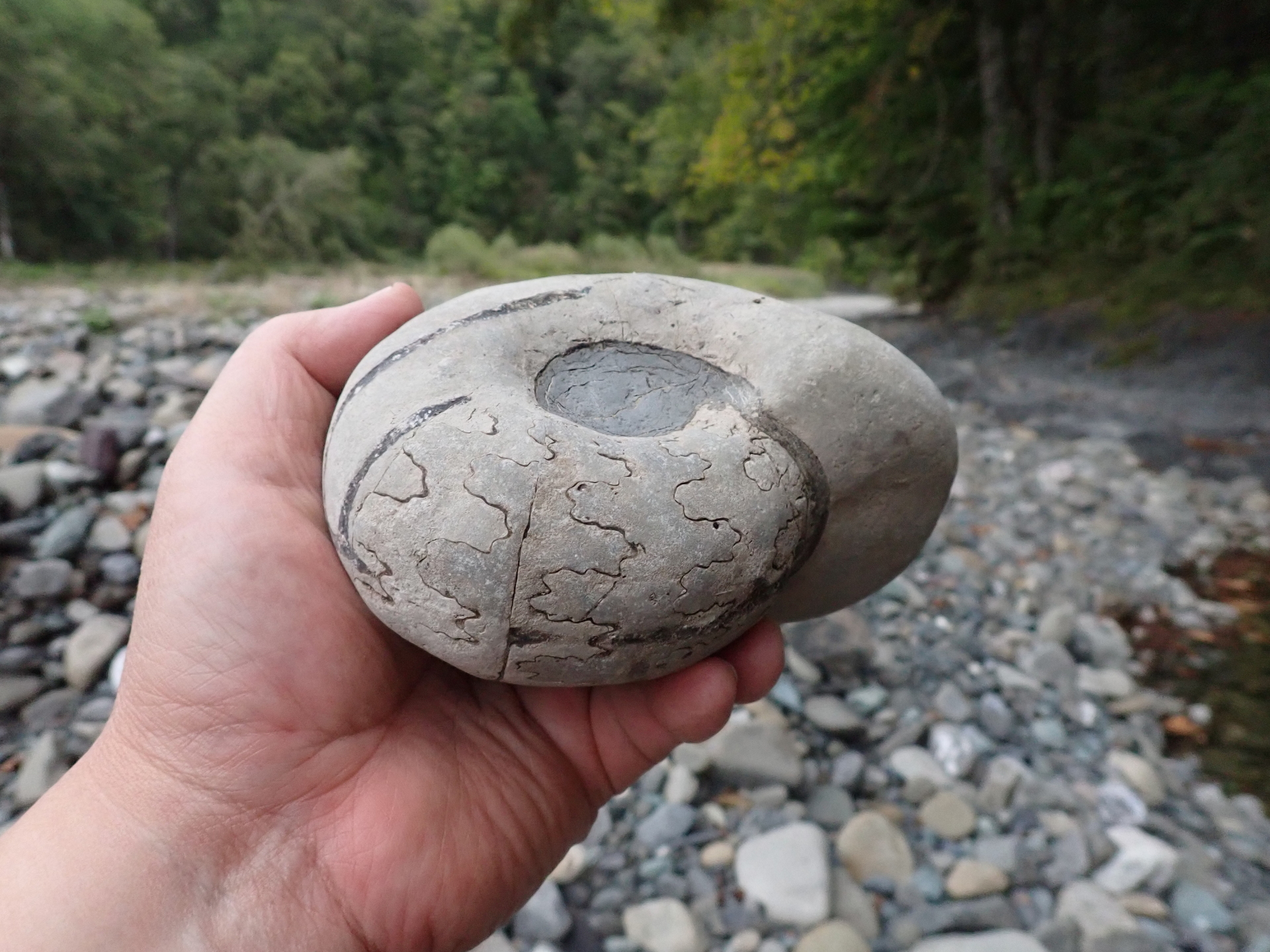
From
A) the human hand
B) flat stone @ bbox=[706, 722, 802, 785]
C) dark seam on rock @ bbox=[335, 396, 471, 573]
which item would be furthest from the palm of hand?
flat stone @ bbox=[706, 722, 802, 785]

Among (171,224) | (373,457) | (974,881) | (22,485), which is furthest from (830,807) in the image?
(171,224)

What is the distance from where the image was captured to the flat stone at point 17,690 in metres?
2.45

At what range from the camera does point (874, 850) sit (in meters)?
2.08

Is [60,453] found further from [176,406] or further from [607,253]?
[607,253]

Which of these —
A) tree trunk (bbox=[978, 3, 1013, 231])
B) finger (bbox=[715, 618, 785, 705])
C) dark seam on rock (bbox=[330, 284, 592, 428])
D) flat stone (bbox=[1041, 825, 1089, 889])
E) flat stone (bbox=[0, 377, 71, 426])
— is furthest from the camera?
tree trunk (bbox=[978, 3, 1013, 231])

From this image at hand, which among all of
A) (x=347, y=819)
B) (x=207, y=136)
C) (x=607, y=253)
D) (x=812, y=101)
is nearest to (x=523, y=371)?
(x=347, y=819)

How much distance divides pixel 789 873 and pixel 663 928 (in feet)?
1.18

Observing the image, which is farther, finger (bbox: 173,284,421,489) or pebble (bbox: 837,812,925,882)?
pebble (bbox: 837,812,925,882)

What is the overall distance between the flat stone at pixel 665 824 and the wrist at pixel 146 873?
107 centimetres

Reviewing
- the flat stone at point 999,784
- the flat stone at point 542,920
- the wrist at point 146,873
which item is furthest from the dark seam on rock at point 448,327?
the flat stone at point 999,784

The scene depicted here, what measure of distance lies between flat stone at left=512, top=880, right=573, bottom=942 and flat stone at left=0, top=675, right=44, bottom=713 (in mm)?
1846

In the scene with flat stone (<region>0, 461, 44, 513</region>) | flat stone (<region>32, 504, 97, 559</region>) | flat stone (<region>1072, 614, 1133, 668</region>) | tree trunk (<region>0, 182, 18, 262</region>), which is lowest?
tree trunk (<region>0, 182, 18, 262</region>)

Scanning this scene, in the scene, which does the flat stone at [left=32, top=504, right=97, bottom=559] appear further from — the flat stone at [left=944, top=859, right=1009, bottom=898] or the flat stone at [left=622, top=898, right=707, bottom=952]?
the flat stone at [left=944, top=859, right=1009, bottom=898]

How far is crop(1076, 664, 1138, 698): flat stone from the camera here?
261 centimetres
